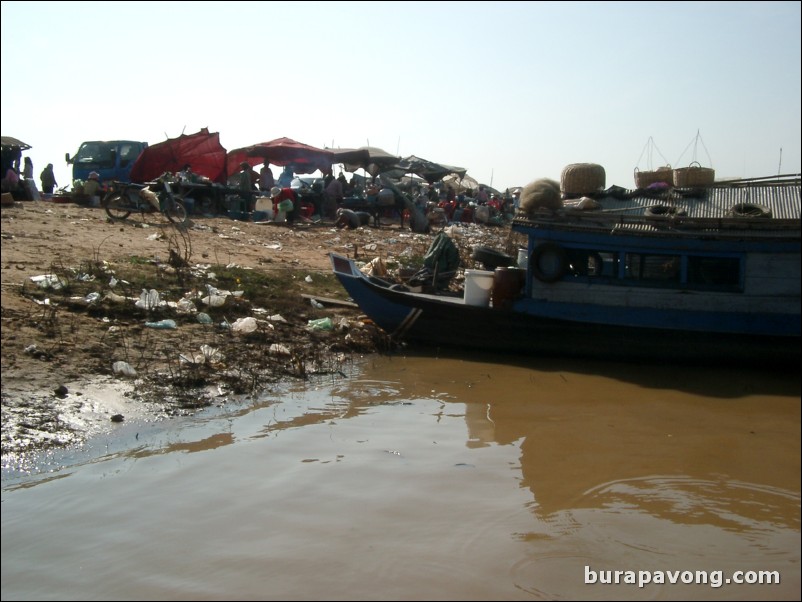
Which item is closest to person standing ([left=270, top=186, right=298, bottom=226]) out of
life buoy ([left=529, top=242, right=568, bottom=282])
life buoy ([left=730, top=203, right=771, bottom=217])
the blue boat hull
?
the blue boat hull

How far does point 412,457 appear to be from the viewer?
5746 millimetres

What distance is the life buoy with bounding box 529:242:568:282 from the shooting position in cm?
821

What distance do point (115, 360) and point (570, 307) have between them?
4363 mm

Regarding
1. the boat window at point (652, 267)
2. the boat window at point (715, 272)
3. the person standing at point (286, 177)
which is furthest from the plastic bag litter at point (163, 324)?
the person standing at point (286, 177)

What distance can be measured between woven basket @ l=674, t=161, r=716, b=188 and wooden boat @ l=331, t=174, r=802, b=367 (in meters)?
0.31

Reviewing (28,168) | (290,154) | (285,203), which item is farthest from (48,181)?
(285,203)

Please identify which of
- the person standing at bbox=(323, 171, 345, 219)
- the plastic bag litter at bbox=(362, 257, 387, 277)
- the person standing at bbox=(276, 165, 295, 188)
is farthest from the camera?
the person standing at bbox=(276, 165, 295, 188)

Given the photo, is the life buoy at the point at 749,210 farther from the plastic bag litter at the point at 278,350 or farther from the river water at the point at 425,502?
the plastic bag litter at the point at 278,350

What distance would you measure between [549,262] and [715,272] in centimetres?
158

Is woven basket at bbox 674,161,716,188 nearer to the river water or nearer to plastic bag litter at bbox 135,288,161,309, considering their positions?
the river water

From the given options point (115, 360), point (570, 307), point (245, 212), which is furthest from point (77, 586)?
point (245, 212)

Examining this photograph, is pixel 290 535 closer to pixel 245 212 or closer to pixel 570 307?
pixel 570 307

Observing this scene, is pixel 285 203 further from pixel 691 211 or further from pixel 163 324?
pixel 691 211

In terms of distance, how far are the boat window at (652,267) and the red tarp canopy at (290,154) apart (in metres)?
15.1
